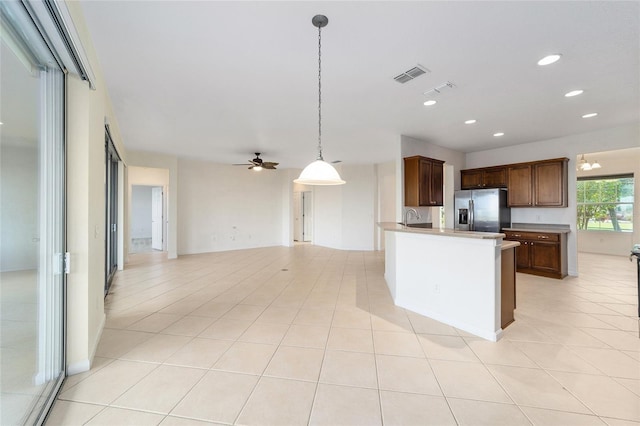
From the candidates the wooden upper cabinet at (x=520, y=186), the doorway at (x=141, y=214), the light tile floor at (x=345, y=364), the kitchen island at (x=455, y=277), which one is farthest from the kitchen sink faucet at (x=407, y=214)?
the doorway at (x=141, y=214)

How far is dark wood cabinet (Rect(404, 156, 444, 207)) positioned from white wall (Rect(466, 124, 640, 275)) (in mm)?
2163

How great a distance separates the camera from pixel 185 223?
7730 millimetres

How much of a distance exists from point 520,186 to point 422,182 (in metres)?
2.60

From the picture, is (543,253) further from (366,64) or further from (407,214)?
(366,64)

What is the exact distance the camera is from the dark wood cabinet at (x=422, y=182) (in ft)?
15.8

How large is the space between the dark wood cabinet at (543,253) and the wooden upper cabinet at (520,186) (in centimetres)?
69

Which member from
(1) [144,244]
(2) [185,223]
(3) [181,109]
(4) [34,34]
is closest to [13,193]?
(4) [34,34]

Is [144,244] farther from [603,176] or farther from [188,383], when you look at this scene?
[603,176]

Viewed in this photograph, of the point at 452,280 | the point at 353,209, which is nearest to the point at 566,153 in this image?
the point at 452,280

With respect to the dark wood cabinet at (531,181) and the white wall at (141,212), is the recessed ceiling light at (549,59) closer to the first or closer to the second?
the dark wood cabinet at (531,181)

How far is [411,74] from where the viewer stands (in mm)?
2842

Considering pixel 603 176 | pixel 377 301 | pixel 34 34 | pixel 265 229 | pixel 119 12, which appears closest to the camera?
pixel 34 34

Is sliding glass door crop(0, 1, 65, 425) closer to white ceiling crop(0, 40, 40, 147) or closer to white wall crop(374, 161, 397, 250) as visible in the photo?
white ceiling crop(0, 40, 40, 147)

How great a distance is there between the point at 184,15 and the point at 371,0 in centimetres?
139
